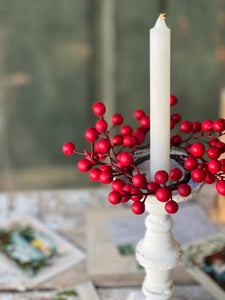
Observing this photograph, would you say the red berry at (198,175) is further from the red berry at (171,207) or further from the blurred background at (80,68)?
the blurred background at (80,68)

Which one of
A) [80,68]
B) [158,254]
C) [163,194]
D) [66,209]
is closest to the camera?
[163,194]

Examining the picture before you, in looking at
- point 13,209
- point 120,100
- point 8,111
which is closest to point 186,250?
point 13,209

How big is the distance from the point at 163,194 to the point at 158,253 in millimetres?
140

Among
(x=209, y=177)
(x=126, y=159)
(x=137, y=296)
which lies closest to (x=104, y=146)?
(x=126, y=159)

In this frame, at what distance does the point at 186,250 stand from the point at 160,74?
46 cm

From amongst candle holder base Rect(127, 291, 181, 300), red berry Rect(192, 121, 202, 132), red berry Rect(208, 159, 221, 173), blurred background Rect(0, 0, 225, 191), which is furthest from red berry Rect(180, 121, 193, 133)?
blurred background Rect(0, 0, 225, 191)

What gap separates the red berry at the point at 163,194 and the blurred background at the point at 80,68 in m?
1.43

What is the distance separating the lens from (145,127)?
24.6 inches

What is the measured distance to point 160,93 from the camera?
508mm

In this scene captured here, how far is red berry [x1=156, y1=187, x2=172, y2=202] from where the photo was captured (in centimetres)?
47

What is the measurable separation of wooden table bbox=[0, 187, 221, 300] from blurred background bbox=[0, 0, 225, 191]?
34.3 inches

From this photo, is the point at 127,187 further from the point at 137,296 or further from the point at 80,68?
the point at 80,68

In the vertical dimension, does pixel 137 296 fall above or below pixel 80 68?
below

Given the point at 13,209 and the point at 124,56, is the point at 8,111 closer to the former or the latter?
the point at 124,56
